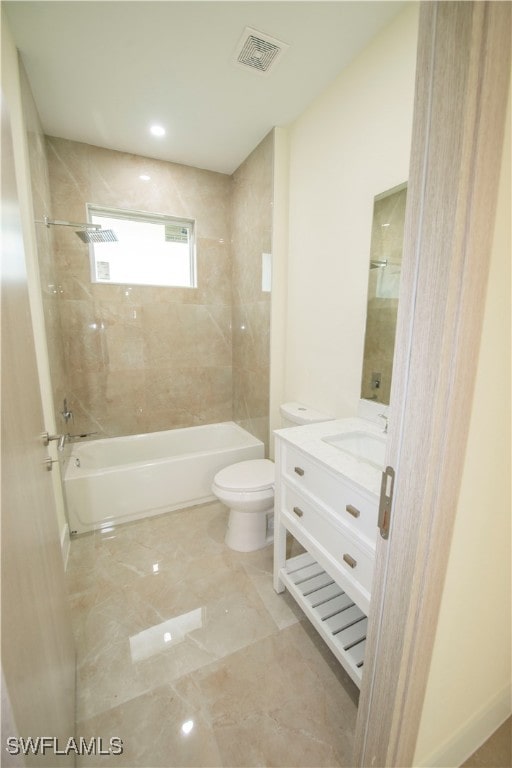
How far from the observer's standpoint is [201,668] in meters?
1.26

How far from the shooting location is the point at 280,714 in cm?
111

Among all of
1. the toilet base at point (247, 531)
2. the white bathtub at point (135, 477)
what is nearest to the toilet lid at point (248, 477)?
the toilet base at point (247, 531)

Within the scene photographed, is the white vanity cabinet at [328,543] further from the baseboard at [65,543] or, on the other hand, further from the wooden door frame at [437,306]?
the baseboard at [65,543]

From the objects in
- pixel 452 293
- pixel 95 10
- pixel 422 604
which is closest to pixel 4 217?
pixel 452 293

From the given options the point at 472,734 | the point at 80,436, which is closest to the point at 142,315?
the point at 80,436

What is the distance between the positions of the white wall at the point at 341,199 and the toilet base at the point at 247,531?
34.1 inches

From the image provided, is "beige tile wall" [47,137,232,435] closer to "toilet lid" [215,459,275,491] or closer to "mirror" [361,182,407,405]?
"toilet lid" [215,459,275,491]

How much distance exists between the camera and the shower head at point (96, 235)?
228 centimetres

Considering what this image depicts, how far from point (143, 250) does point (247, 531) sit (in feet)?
8.37

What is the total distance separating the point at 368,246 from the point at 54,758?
2.19 m

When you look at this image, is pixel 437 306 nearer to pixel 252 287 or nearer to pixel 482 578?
pixel 482 578

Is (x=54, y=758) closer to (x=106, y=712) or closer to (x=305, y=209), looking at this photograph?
(x=106, y=712)

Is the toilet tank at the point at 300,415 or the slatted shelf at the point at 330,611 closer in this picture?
the slatted shelf at the point at 330,611

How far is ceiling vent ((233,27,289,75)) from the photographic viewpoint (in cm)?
146
